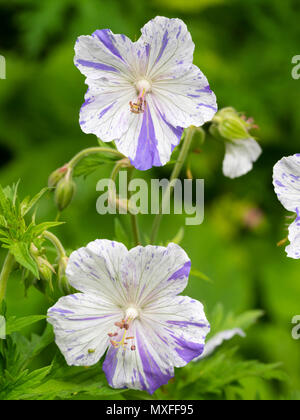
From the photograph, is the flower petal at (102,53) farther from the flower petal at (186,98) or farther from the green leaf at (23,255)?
the green leaf at (23,255)

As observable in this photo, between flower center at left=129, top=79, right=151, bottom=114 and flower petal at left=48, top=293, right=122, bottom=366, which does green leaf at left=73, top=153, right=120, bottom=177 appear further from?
flower petal at left=48, top=293, right=122, bottom=366

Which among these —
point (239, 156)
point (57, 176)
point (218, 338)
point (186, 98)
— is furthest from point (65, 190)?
point (218, 338)

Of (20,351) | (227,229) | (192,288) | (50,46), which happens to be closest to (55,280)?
(20,351)

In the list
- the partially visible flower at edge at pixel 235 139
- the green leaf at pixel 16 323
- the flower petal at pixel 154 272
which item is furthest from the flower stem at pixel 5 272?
the partially visible flower at edge at pixel 235 139

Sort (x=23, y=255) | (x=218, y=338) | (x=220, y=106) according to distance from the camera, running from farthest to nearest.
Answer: (x=220, y=106) → (x=218, y=338) → (x=23, y=255)

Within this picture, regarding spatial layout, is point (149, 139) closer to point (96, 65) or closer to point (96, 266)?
point (96, 65)

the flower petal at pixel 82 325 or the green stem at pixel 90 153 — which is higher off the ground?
the green stem at pixel 90 153
